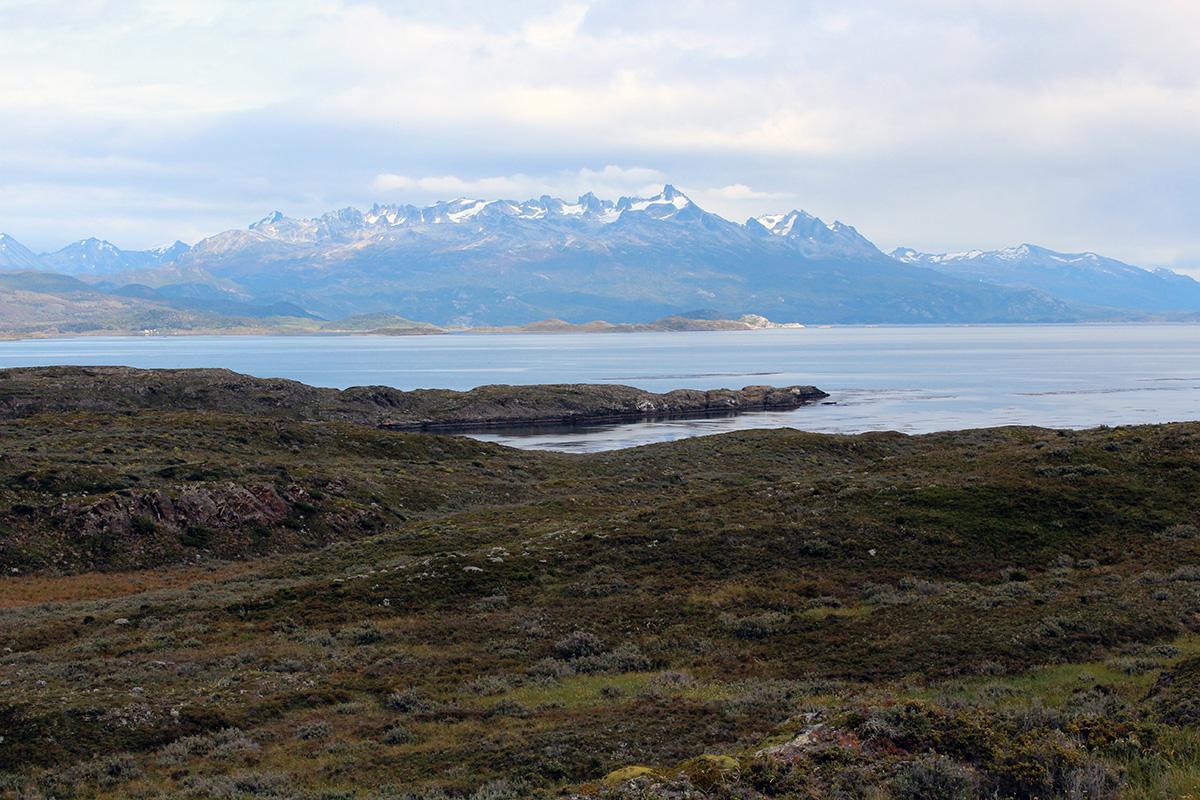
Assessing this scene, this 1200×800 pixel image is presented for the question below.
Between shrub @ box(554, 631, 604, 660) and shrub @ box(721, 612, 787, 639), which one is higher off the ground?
shrub @ box(721, 612, 787, 639)

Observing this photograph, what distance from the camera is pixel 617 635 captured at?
2127 centimetres

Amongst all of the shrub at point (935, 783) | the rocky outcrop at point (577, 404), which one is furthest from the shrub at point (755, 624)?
the rocky outcrop at point (577, 404)

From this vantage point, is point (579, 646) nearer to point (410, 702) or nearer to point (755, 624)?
point (755, 624)

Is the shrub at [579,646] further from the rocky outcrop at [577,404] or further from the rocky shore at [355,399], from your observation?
the rocky outcrop at [577,404]

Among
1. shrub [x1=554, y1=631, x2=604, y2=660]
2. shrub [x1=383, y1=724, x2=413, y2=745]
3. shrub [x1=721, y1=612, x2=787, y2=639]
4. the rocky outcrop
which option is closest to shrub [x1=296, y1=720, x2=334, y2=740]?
shrub [x1=383, y1=724, x2=413, y2=745]

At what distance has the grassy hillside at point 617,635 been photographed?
1104cm

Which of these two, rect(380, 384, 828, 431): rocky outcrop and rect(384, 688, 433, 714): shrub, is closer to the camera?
rect(384, 688, 433, 714): shrub

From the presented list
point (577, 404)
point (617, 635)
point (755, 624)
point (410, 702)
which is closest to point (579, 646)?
point (617, 635)

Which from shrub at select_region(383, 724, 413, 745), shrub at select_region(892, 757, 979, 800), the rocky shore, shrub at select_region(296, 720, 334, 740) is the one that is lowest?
shrub at select_region(296, 720, 334, 740)

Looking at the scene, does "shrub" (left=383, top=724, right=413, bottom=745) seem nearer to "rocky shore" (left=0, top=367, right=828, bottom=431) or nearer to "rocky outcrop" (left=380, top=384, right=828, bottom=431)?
"rocky shore" (left=0, top=367, right=828, bottom=431)

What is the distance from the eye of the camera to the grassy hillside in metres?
11.0

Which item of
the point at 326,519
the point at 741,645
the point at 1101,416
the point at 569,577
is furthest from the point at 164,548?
the point at 1101,416

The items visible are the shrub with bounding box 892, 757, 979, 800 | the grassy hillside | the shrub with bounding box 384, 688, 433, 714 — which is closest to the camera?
the shrub with bounding box 892, 757, 979, 800

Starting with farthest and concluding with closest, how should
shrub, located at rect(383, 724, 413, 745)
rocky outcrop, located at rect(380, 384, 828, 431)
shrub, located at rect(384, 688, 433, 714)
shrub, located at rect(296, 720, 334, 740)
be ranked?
rocky outcrop, located at rect(380, 384, 828, 431) → shrub, located at rect(384, 688, 433, 714) → shrub, located at rect(296, 720, 334, 740) → shrub, located at rect(383, 724, 413, 745)
